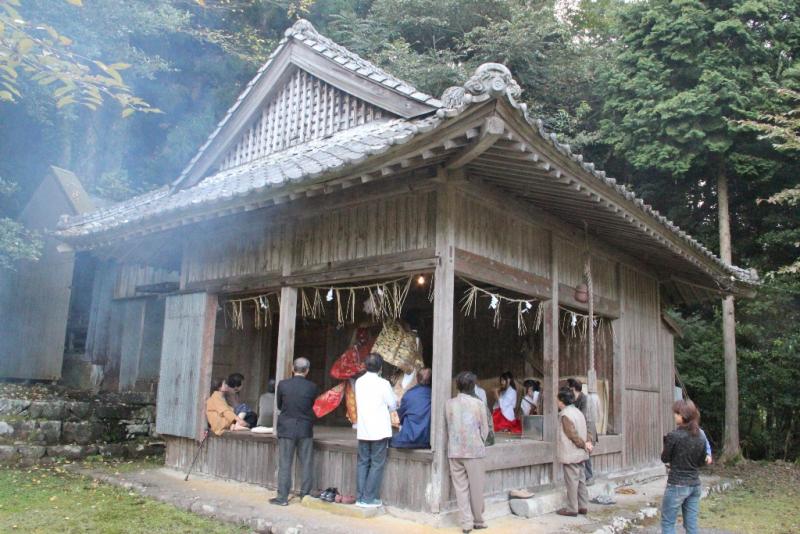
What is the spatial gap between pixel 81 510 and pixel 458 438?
466 cm

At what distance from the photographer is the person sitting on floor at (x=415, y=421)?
6895mm

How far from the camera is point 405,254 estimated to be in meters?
7.35

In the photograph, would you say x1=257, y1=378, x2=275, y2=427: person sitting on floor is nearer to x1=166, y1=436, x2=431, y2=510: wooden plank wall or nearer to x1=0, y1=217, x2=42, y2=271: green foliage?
x1=166, y1=436, x2=431, y2=510: wooden plank wall

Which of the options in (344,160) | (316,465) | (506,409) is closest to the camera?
(344,160)

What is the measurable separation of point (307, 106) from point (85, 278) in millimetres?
9253

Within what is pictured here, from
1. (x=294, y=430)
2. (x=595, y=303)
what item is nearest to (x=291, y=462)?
(x=294, y=430)

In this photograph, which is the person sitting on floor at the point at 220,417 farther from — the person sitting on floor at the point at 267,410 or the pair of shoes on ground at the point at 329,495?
the pair of shoes on ground at the point at 329,495

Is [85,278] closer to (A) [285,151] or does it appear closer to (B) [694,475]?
(A) [285,151]

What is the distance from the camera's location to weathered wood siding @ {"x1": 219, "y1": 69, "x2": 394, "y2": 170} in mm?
9719

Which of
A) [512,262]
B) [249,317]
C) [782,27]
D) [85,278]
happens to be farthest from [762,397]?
[85,278]

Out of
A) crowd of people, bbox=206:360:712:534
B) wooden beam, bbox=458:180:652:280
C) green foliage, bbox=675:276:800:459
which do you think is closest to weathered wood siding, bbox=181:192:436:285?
wooden beam, bbox=458:180:652:280

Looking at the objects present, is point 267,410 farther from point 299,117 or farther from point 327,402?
point 299,117

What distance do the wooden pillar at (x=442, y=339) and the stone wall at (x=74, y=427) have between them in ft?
24.2

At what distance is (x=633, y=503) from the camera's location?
905cm
